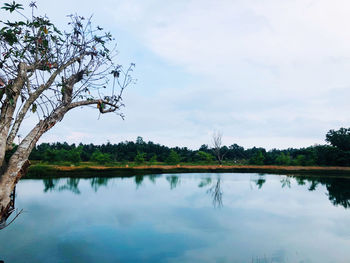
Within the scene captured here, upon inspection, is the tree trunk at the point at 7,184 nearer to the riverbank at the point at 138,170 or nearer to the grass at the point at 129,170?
the riverbank at the point at 138,170

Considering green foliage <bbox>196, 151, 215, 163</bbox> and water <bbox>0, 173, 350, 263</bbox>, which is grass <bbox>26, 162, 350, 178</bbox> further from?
green foliage <bbox>196, 151, 215, 163</bbox>

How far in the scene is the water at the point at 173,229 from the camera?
7.19 meters

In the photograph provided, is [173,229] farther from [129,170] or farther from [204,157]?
[204,157]

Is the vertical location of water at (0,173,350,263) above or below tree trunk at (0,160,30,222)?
below

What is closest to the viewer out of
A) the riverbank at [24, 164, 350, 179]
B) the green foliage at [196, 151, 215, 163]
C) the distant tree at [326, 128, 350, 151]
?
the riverbank at [24, 164, 350, 179]

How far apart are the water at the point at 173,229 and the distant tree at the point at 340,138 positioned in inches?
1102

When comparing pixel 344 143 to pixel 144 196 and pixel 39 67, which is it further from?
pixel 39 67

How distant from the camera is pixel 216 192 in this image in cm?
1844

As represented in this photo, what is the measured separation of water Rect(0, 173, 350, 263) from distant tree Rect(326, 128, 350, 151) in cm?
2800

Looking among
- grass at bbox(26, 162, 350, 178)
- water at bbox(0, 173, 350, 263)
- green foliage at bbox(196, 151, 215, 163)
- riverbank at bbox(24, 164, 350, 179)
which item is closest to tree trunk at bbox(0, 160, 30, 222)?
water at bbox(0, 173, 350, 263)

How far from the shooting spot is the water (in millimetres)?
7188

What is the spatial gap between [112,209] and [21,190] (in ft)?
28.7

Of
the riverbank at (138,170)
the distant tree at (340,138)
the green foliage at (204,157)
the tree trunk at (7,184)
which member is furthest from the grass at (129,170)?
the tree trunk at (7,184)

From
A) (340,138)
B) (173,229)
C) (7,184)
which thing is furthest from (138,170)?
(340,138)
